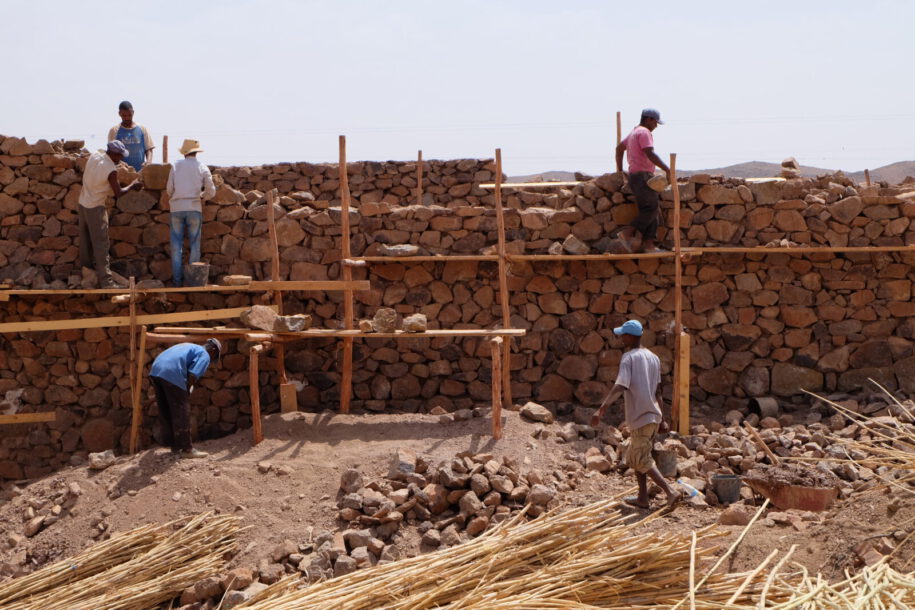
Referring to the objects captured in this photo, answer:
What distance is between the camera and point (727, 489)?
7320mm

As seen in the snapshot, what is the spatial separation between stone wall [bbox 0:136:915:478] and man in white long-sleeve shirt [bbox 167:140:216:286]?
1.52ft

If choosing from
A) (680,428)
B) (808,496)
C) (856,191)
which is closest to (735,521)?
(808,496)

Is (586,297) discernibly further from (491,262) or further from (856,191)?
(856,191)

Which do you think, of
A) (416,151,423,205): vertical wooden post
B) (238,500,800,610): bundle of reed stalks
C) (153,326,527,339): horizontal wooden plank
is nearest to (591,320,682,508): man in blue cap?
(238,500,800,610): bundle of reed stalks

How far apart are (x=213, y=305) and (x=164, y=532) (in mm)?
3510

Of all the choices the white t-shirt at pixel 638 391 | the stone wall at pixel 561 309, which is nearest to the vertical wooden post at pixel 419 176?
the stone wall at pixel 561 309

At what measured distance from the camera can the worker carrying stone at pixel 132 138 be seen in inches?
414

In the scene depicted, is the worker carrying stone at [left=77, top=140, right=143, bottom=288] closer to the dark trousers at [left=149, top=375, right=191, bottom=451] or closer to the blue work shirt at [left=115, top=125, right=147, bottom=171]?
the blue work shirt at [left=115, top=125, right=147, bottom=171]

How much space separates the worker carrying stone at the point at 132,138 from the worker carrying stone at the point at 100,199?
2.14 ft

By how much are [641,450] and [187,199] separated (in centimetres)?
525

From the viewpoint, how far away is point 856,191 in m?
10.2

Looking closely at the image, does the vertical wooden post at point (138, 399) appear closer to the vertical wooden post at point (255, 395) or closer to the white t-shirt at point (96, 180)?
the vertical wooden post at point (255, 395)

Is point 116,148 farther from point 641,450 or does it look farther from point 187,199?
point 641,450

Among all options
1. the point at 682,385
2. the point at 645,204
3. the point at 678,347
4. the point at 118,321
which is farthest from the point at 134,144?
the point at 682,385
